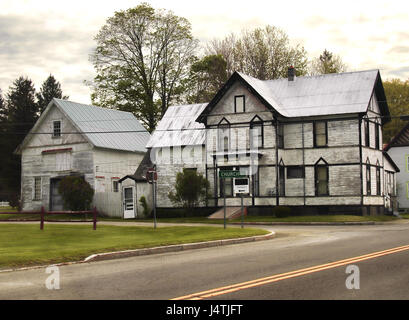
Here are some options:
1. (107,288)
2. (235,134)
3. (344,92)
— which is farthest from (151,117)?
(107,288)

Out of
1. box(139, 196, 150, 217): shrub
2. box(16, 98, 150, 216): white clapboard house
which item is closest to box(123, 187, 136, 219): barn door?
box(16, 98, 150, 216): white clapboard house

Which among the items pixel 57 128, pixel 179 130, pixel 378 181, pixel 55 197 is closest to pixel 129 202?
pixel 55 197

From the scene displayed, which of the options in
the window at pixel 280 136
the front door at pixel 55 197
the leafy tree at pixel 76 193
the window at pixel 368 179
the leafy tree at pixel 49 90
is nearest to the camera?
the window at pixel 368 179

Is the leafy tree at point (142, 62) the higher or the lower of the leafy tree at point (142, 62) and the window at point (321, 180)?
the higher

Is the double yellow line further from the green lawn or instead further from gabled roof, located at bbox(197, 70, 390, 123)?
gabled roof, located at bbox(197, 70, 390, 123)

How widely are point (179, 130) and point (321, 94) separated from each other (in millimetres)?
11845

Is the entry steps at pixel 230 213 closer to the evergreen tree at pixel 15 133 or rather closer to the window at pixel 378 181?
the window at pixel 378 181

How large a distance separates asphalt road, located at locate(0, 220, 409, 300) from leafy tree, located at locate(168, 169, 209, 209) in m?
25.3

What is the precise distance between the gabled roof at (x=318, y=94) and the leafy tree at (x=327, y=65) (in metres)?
23.0

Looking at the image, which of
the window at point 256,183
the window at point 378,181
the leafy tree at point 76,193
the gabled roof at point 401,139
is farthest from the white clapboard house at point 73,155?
the gabled roof at point 401,139

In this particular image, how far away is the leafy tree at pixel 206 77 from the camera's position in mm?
63625

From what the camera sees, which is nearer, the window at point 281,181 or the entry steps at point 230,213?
the entry steps at point 230,213
